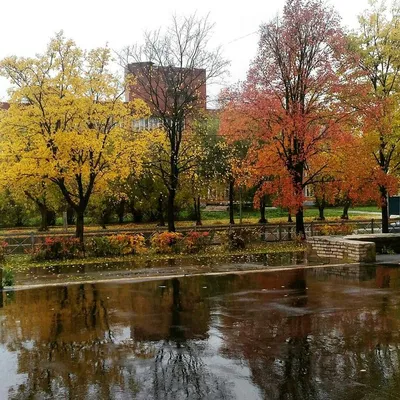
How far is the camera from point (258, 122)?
81.6 feet

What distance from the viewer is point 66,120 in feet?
74.1

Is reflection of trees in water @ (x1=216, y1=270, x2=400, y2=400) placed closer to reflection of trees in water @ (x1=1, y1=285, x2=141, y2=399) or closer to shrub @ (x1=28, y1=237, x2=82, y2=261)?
reflection of trees in water @ (x1=1, y1=285, x2=141, y2=399)

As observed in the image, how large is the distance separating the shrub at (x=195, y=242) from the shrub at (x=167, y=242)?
406 mm

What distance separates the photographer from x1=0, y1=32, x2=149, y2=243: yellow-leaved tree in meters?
22.0

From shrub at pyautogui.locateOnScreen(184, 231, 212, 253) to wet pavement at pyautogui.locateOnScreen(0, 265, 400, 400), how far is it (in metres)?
8.26

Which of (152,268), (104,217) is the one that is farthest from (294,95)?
(104,217)

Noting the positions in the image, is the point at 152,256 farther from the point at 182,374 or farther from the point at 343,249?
the point at 182,374

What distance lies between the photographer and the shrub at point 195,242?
23089mm

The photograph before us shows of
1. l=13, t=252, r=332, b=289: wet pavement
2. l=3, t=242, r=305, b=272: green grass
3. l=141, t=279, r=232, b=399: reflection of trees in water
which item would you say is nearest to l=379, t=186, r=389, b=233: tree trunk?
l=3, t=242, r=305, b=272: green grass

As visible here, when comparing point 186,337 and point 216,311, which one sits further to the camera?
point 216,311

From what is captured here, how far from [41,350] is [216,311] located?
4.09 m

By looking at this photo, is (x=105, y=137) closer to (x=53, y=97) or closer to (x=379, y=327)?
(x=53, y=97)

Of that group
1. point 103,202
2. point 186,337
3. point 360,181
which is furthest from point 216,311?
point 103,202

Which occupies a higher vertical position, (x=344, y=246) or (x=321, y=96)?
(x=321, y=96)
